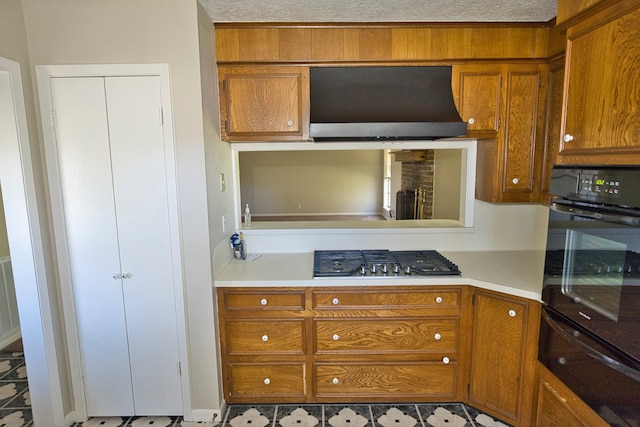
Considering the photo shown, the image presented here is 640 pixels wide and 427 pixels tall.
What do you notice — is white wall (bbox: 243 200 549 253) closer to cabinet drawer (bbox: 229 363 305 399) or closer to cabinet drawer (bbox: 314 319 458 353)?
cabinet drawer (bbox: 314 319 458 353)

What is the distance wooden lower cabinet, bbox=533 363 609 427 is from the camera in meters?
1.38

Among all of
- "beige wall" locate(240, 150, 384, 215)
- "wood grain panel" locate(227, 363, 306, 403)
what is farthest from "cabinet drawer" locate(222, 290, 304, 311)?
"beige wall" locate(240, 150, 384, 215)

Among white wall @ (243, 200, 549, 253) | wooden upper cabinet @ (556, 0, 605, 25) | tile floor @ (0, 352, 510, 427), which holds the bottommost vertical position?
tile floor @ (0, 352, 510, 427)

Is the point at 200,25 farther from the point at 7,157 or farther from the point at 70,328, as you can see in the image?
the point at 70,328

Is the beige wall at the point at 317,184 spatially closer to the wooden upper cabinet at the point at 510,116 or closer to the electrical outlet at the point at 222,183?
the electrical outlet at the point at 222,183

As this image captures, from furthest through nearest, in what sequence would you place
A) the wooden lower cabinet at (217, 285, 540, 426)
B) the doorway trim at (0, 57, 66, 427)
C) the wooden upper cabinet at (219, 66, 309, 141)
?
the wooden upper cabinet at (219, 66, 309, 141), the wooden lower cabinet at (217, 285, 540, 426), the doorway trim at (0, 57, 66, 427)

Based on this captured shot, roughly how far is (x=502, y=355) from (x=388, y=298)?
714 millimetres

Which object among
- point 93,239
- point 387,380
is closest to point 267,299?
point 387,380

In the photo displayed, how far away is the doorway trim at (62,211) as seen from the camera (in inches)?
71.7

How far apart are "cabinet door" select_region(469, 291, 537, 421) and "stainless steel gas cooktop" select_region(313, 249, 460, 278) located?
0.99 feet

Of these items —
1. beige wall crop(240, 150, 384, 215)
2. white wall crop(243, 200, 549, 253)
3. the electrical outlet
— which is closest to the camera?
the electrical outlet

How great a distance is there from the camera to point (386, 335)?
2.08m

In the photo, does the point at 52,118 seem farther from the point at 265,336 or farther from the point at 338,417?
the point at 338,417

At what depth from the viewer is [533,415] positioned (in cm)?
183
